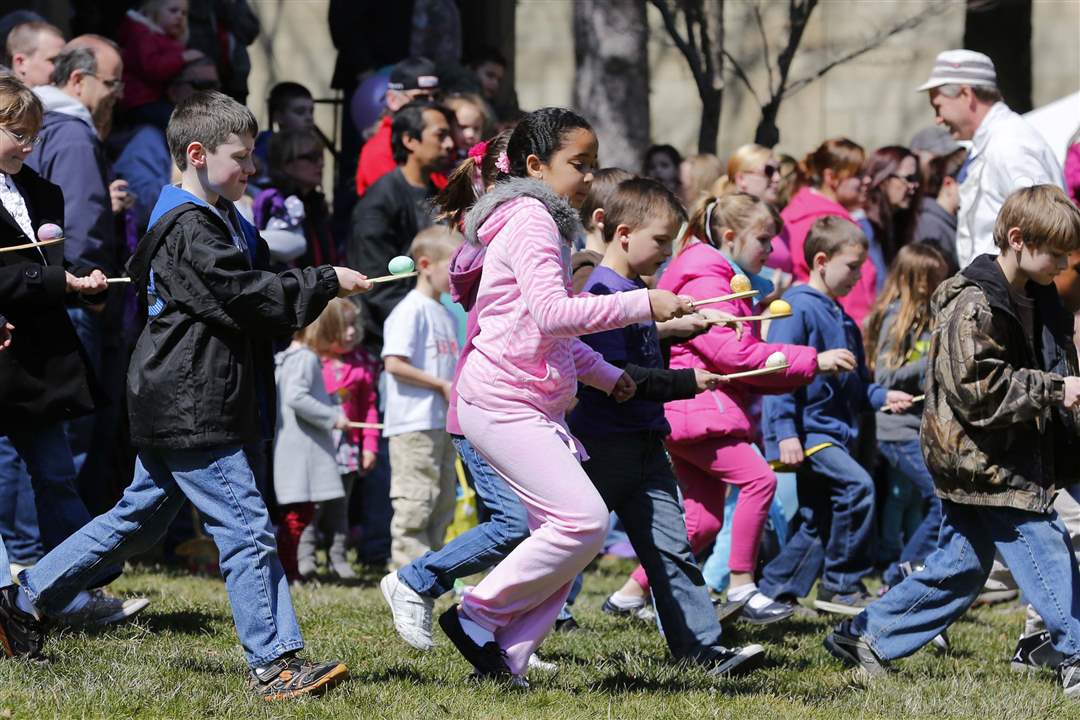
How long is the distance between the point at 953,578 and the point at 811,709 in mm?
886

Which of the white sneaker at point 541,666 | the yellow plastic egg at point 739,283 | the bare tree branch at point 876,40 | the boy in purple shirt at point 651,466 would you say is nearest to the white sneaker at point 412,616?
the white sneaker at point 541,666

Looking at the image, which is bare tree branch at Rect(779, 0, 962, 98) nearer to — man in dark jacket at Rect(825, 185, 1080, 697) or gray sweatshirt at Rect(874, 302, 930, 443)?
gray sweatshirt at Rect(874, 302, 930, 443)

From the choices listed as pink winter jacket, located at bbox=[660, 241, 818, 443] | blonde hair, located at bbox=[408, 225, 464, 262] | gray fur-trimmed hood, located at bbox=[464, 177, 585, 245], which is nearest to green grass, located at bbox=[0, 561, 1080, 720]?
pink winter jacket, located at bbox=[660, 241, 818, 443]

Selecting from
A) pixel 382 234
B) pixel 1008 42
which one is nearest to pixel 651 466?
pixel 382 234

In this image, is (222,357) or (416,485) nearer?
(222,357)

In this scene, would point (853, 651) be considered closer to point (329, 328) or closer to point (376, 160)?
point (329, 328)

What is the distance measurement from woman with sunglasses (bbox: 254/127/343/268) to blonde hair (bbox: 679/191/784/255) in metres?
2.24

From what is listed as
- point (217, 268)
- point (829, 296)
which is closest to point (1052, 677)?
point (829, 296)

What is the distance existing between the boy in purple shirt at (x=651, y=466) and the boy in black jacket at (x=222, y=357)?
112 centimetres

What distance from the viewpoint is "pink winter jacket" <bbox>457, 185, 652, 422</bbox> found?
5.07 m

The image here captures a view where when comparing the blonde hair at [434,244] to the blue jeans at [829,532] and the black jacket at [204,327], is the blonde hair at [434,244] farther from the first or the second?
the black jacket at [204,327]

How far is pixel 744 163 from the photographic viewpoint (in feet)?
32.3

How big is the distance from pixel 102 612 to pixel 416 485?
2.13m

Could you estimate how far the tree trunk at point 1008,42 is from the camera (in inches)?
711
